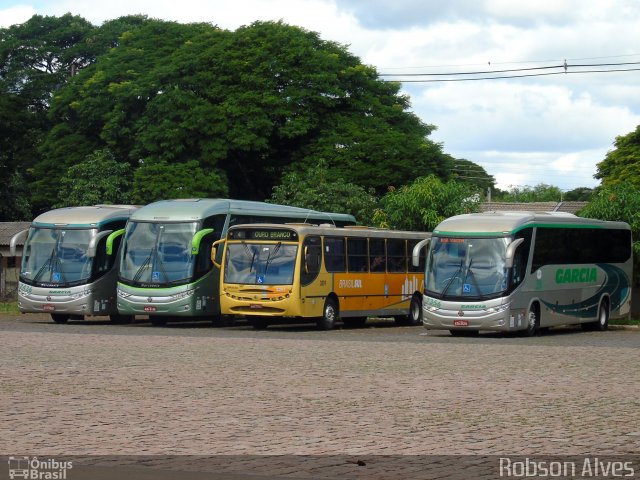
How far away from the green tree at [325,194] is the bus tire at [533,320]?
19.5 m

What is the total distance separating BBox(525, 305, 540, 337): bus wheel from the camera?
1297 inches

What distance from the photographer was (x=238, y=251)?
115 feet

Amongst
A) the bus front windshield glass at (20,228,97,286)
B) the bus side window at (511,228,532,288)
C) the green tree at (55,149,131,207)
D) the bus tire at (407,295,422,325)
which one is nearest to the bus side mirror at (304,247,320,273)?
the bus side window at (511,228,532,288)

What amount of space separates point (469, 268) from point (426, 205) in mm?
17160

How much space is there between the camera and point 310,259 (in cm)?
3503

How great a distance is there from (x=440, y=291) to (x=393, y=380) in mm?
14597

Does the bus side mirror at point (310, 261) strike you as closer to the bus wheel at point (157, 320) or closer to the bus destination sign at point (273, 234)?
the bus destination sign at point (273, 234)

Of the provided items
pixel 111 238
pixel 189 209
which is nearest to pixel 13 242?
pixel 111 238

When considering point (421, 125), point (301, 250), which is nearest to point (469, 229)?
point (301, 250)

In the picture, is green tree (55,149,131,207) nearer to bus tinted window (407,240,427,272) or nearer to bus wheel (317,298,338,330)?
bus tinted window (407,240,427,272)

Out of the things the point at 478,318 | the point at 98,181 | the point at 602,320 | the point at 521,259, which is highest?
the point at 98,181

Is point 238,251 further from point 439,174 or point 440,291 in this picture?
point 439,174

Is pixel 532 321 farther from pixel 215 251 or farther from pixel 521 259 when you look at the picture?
pixel 215 251

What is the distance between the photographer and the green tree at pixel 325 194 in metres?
52.7
